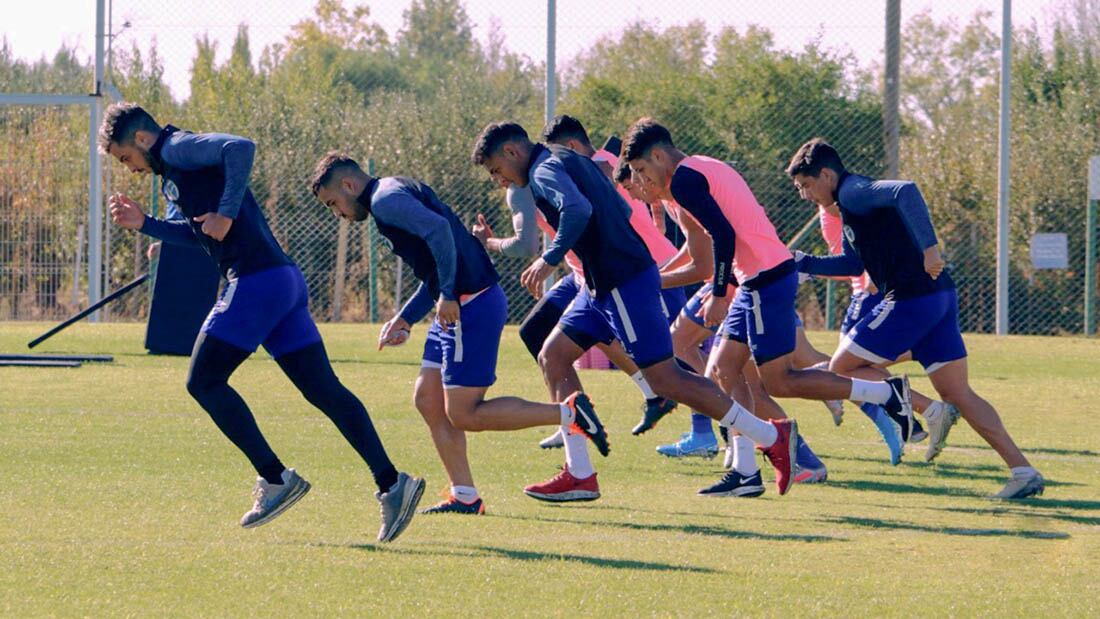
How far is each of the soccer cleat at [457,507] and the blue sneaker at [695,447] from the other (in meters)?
2.56

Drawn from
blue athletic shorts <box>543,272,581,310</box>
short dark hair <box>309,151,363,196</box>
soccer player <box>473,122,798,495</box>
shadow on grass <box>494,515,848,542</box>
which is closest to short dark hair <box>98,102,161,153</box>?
short dark hair <box>309,151,363,196</box>

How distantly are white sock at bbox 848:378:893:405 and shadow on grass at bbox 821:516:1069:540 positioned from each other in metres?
1.00

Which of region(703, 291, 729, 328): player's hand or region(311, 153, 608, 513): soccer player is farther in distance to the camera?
region(703, 291, 729, 328): player's hand

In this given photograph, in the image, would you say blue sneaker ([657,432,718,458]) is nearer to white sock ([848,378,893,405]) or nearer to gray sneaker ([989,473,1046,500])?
white sock ([848,378,893,405])

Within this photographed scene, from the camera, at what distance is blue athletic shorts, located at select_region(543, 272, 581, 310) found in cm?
1016

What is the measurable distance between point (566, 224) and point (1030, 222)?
16803 mm

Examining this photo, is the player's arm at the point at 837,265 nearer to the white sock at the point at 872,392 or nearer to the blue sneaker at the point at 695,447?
the white sock at the point at 872,392

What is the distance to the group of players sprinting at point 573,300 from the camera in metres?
7.32

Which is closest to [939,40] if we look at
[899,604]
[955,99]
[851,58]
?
[955,99]

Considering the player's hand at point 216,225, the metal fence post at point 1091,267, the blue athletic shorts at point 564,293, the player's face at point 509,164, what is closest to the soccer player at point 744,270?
the player's face at point 509,164

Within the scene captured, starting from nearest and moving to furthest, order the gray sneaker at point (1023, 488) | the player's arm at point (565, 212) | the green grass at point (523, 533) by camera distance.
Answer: the green grass at point (523, 533)
the player's arm at point (565, 212)
the gray sneaker at point (1023, 488)

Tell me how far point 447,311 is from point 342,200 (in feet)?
2.14

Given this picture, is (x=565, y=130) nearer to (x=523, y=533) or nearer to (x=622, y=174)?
(x=622, y=174)

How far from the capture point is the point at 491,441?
10.7 meters
